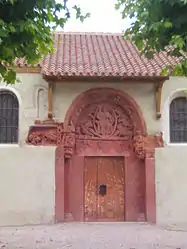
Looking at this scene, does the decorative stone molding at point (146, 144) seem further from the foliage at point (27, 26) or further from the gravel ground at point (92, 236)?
the foliage at point (27, 26)

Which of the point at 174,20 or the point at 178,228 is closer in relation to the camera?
the point at 174,20

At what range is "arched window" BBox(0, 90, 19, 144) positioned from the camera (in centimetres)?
1326

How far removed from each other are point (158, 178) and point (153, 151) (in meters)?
0.86

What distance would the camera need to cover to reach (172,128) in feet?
44.9

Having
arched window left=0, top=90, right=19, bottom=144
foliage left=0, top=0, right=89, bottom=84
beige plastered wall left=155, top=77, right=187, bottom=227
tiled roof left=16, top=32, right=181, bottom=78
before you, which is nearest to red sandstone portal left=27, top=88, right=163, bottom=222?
beige plastered wall left=155, top=77, right=187, bottom=227

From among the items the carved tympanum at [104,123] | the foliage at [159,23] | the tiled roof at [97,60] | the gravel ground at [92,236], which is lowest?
the gravel ground at [92,236]

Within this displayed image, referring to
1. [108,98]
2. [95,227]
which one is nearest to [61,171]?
[95,227]

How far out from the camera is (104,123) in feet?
45.3

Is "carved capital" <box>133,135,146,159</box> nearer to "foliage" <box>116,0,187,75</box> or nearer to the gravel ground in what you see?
the gravel ground

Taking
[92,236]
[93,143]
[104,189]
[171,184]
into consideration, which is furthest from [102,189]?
[92,236]

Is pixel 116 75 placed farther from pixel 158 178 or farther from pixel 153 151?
pixel 158 178

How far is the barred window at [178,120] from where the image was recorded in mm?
13656

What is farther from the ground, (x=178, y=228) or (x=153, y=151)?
(x=153, y=151)

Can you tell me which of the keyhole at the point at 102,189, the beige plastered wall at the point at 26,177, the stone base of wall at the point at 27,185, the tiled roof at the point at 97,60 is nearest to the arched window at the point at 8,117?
the beige plastered wall at the point at 26,177
